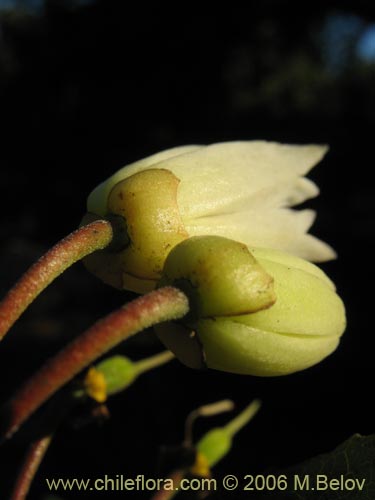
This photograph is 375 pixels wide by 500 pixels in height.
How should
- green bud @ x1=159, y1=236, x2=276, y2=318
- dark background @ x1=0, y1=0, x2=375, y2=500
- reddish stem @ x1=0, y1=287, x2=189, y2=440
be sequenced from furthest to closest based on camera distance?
dark background @ x1=0, y1=0, x2=375, y2=500 < green bud @ x1=159, y1=236, x2=276, y2=318 < reddish stem @ x1=0, y1=287, x2=189, y2=440

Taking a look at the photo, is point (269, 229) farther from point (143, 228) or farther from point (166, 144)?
point (166, 144)

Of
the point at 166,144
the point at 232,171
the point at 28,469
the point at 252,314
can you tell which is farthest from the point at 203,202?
the point at 166,144

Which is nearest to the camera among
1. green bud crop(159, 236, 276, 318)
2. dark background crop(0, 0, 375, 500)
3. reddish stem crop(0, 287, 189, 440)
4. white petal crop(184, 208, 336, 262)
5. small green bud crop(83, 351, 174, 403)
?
reddish stem crop(0, 287, 189, 440)

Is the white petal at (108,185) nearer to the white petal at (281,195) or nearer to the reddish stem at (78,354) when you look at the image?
the white petal at (281,195)

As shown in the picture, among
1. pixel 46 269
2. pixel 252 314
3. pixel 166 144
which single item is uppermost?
pixel 46 269

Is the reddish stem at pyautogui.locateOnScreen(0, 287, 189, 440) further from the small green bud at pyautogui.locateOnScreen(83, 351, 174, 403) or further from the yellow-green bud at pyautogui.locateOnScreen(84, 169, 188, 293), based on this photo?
the small green bud at pyautogui.locateOnScreen(83, 351, 174, 403)

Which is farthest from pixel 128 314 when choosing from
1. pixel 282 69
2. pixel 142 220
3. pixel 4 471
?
pixel 282 69

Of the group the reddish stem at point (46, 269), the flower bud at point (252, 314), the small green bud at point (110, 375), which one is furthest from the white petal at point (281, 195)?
the small green bud at point (110, 375)

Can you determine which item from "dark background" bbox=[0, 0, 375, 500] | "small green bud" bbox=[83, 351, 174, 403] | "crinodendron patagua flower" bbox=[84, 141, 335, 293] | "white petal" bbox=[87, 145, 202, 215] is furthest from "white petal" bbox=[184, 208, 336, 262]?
"dark background" bbox=[0, 0, 375, 500]
